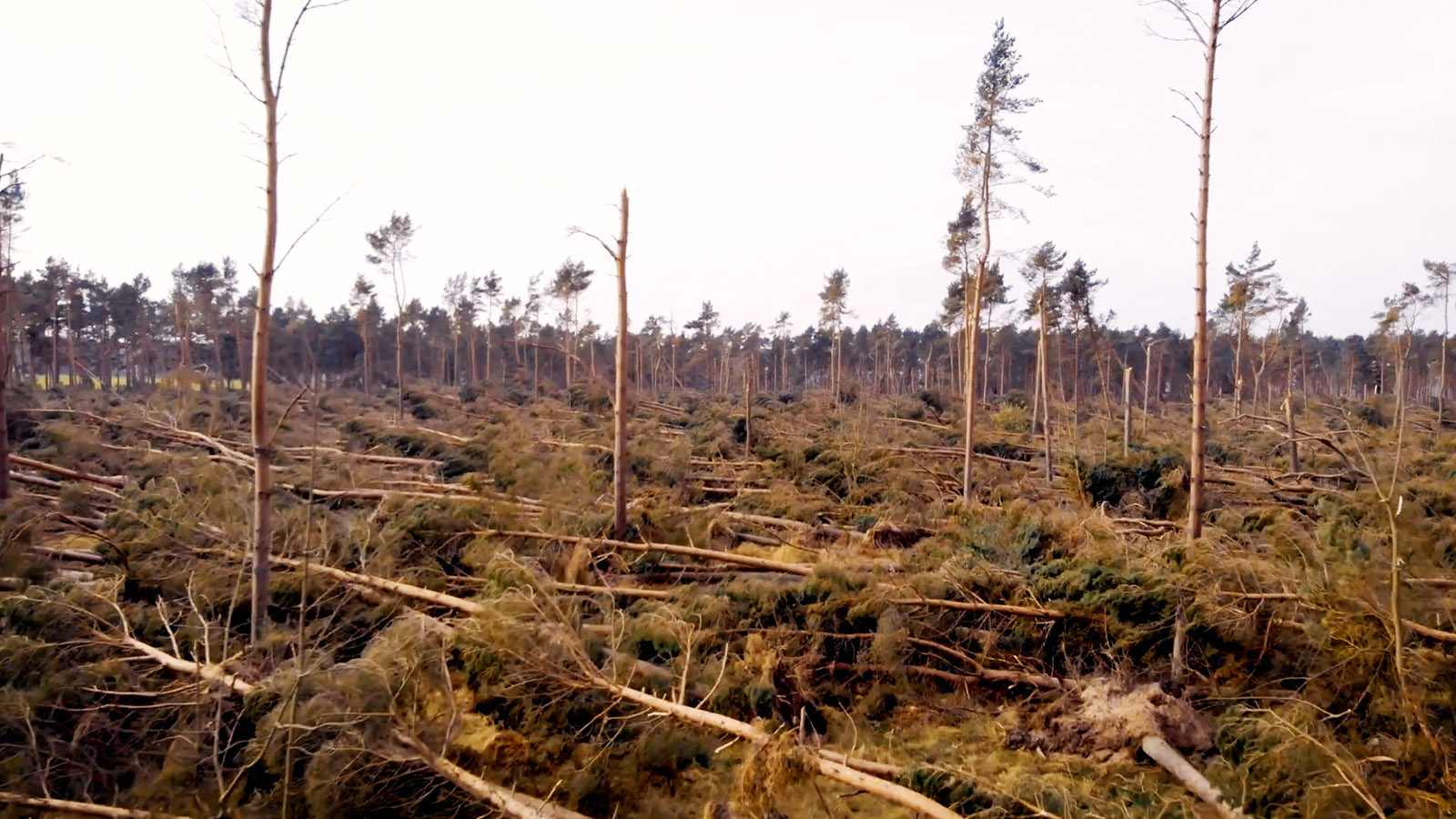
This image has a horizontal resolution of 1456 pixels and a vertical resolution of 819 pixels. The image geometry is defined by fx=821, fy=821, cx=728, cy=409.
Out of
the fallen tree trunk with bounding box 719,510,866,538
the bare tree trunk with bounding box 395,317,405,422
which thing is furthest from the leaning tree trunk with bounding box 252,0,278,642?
the bare tree trunk with bounding box 395,317,405,422

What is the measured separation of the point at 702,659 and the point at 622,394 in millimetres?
4739

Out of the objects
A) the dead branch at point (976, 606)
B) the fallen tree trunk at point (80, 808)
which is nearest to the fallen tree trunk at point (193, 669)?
the fallen tree trunk at point (80, 808)

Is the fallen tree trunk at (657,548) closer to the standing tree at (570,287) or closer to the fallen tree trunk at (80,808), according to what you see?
the fallen tree trunk at (80,808)

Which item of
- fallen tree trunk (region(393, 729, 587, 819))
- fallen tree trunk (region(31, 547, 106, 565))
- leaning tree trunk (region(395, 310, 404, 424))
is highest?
leaning tree trunk (region(395, 310, 404, 424))

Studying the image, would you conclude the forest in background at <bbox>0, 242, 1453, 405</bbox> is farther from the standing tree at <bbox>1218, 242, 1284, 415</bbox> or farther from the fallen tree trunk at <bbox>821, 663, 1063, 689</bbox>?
the fallen tree trunk at <bbox>821, 663, 1063, 689</bbox>

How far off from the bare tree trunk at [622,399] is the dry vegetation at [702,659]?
32 centimetres

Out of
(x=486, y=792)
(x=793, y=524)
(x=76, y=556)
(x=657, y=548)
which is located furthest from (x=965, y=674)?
(x=76, y=556)

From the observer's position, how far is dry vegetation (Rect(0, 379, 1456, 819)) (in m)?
4.81

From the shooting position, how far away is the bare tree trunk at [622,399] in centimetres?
1062

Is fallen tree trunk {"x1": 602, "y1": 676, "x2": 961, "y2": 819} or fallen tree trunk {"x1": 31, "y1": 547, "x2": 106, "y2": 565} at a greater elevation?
fallen tree trunk {"x1": 31, "y1": 547, "x2": 106, "y2": 565}

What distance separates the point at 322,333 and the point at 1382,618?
172 ft

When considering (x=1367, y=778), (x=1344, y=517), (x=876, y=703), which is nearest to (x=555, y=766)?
(x=876, y=703)

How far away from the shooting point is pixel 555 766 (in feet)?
18.7

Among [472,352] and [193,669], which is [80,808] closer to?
[193,669]
